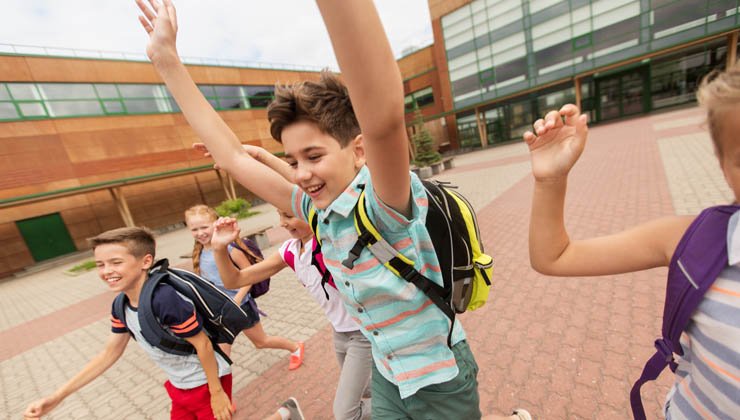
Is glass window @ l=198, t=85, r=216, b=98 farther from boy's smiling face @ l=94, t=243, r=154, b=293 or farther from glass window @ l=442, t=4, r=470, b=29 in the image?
boy's smiling face @ l=94, t=243, r=154, b=293

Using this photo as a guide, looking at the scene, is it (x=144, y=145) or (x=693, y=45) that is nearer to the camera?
(x=693, y=45)

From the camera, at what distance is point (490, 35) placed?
23.2m

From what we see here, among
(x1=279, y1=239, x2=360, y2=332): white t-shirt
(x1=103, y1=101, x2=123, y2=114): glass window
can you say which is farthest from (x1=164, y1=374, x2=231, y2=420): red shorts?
(x1=103, y1=101, x2=123, y2=114): glass window

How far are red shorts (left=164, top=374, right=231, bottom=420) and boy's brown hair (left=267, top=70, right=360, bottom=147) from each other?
6.74 feet

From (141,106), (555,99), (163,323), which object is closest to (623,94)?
(555,99)

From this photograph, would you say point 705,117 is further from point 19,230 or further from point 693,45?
point 693,45

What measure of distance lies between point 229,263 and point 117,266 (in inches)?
27.8

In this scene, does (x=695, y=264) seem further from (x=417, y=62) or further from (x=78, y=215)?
(x=417, y=62)

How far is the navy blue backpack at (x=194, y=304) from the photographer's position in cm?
197

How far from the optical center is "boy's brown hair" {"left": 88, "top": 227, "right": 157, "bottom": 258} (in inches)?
80.2

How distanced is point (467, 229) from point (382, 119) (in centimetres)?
77

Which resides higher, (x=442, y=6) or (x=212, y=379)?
(x=442, y=6)

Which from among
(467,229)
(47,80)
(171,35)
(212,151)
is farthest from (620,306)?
(47,80)

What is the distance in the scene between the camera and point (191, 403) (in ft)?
7.10
